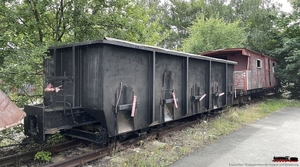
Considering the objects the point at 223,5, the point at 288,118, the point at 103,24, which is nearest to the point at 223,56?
the point at 288,118

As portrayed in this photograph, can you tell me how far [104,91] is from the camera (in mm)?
4289

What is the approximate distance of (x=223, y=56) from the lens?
1458cm

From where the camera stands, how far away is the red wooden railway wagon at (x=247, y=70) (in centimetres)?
1251

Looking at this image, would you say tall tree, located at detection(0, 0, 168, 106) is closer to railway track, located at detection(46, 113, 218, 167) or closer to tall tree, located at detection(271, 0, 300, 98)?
railway track, located at detection(46, 113, 218, 167)

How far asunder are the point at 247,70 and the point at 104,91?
10.5 metres

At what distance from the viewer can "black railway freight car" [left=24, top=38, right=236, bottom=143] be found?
4.29 meters

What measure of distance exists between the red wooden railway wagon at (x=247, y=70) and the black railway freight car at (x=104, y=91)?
24.6ft

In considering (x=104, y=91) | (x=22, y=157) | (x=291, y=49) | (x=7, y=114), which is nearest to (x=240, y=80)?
(x=291, y=49)

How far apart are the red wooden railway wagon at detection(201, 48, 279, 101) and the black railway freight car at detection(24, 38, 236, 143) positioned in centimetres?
751

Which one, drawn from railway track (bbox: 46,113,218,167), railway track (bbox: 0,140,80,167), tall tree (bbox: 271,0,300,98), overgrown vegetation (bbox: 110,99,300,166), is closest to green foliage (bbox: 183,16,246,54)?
tall tree (bbox: 271,0,300,98)

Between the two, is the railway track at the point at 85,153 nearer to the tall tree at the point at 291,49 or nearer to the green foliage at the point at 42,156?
the green foliage at the point at 42,156

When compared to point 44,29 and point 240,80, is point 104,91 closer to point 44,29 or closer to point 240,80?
point 44,29

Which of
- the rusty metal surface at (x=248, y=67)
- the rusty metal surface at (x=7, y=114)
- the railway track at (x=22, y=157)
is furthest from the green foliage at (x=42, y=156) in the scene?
the rusty metal surface at (x=248, y=67)

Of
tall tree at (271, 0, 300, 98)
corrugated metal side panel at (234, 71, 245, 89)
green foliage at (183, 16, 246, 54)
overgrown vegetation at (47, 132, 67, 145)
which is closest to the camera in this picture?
overgrown vegetation at (47, 132, 67, 145)
